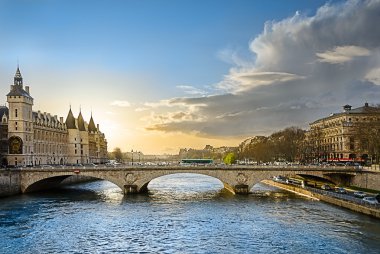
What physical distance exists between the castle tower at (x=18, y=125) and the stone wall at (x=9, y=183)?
21.1 meters

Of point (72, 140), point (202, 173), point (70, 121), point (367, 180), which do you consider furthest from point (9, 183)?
point (70, 121)

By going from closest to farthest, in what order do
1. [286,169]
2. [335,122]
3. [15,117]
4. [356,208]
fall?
[356,208] < [286,169] < [15,117] < [335,122]

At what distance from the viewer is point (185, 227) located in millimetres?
48500

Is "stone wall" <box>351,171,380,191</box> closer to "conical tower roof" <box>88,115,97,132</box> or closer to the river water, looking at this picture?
the river water

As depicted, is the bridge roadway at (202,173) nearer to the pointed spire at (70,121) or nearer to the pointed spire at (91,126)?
the pointed spire at (70,121)

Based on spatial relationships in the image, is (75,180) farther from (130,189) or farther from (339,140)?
(339,140)

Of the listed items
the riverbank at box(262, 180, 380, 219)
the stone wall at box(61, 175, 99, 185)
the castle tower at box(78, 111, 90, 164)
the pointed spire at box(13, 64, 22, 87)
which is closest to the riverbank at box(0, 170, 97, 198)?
the stone wall at box(61, 175, 99, 185)

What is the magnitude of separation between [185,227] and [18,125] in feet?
223

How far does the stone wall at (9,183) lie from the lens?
A: 7894 centimetres

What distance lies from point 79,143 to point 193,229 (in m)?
106

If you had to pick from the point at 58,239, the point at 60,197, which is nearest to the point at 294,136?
the point at 60,197

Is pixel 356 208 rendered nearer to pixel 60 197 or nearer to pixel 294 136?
pixel 60 197

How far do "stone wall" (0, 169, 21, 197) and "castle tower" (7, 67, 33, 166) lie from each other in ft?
69.4

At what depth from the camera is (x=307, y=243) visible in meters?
40.5
